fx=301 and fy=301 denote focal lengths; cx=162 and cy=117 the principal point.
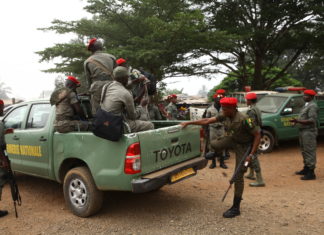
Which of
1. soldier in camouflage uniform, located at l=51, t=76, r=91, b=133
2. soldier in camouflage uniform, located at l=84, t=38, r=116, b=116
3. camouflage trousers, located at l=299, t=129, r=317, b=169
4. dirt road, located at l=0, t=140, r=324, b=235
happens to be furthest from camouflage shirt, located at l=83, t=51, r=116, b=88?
camouflage trousers, located at l=299, t=129, r=317, b=169

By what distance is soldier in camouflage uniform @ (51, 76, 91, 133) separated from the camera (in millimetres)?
4281

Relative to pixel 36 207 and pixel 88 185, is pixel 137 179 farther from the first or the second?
pixel 36 207

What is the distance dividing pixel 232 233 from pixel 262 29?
1194 cm

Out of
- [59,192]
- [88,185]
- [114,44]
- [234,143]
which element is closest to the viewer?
[88,185]

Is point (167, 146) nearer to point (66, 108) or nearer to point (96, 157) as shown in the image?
point (96, 157)

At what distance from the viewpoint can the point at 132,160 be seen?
3.49 m

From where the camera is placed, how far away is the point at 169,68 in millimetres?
13328

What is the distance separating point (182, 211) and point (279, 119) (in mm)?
5417

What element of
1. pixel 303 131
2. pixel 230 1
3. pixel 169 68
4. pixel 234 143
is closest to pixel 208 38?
pixel 169 68

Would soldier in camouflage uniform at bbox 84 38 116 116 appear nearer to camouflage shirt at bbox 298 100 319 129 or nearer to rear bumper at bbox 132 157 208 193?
rear bumper at bbox 132 157 208 193

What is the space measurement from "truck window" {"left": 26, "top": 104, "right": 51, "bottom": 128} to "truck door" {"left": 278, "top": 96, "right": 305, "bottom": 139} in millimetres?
6456

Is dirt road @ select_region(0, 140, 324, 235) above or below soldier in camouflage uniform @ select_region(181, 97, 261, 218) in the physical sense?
below

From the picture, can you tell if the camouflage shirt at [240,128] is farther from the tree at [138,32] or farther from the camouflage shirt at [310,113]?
the tree at [138,32]

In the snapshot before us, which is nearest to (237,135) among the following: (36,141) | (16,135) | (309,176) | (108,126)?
(108,126)
